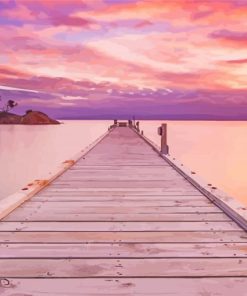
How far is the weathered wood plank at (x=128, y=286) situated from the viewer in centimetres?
284

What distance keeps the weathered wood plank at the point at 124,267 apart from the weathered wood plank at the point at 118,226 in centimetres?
93

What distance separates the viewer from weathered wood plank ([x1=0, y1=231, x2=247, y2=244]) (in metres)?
3.91

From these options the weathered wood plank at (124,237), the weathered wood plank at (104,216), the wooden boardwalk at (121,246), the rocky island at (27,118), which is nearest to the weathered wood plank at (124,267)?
the wooden boardwalk at (121,246)

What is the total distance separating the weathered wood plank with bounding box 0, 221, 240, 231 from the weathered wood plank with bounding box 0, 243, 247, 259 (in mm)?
523

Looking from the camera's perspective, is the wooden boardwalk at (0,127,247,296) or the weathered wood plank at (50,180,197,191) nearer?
the wooden boardwalk at (0,127,247,296)

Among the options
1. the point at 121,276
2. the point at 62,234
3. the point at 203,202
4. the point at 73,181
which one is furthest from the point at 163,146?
the point at 121,276

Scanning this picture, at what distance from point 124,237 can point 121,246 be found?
283 mm

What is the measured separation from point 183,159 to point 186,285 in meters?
30.7

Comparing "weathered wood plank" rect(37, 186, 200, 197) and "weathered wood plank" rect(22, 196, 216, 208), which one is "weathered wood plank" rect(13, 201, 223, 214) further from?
"weathered wood plank" rect(37, 186, 200, 197)

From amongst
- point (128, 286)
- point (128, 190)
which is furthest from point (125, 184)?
point (128, 286)

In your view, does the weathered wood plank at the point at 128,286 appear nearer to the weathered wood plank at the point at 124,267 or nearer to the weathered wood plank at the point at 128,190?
the weathered wood plank at the point at 124,267

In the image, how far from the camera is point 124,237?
4051 mm

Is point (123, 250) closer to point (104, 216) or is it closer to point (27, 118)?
point (104, 216)

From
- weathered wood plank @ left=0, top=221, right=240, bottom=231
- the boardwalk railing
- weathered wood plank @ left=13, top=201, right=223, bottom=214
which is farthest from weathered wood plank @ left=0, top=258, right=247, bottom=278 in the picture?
weathered wood plank @ left=13, top=201, right=223, bottom=214
